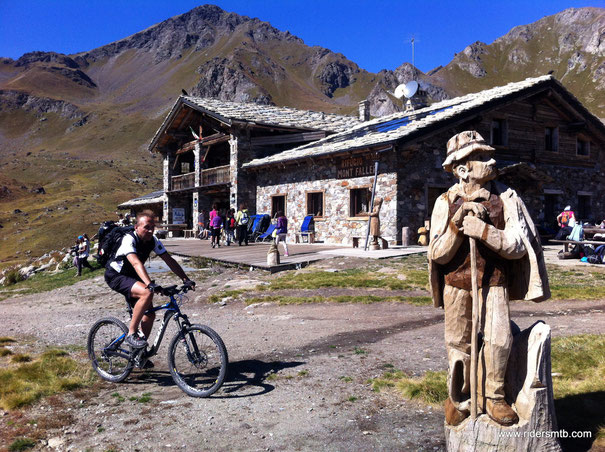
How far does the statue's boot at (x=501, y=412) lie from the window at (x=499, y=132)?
17169 millimetres

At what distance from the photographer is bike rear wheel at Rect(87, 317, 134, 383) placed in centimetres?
475

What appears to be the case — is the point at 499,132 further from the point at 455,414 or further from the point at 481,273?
the point at 455,414

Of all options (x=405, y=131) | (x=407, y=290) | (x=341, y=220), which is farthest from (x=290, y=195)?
(x=407, y=290)

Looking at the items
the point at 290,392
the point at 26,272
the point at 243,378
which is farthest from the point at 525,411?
the point at 26,272

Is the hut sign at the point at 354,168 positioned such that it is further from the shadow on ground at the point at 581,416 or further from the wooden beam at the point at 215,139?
the shadow on ground at the point at 581,416

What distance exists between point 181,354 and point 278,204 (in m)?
16.8

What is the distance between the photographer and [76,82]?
174 metres

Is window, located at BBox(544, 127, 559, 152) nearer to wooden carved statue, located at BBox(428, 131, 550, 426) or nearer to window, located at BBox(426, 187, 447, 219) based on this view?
window, located at BBox(426, 187, 447, 219)

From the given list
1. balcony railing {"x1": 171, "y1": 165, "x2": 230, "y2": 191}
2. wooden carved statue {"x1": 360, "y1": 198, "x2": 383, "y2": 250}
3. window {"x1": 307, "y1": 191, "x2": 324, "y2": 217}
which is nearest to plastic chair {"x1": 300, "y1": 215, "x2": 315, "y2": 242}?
window {"x1": 307, "y1": 191, "x2": 324, "y2": 217}

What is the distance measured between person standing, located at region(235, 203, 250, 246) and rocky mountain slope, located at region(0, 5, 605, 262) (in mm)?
11230

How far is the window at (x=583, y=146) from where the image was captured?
811 inches

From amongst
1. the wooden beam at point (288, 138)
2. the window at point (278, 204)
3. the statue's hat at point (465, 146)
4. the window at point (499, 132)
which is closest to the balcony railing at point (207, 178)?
the wooden beam at point (288, 138)

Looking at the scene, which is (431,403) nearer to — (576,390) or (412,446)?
(412,446)

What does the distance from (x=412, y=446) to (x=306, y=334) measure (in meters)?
3.41
